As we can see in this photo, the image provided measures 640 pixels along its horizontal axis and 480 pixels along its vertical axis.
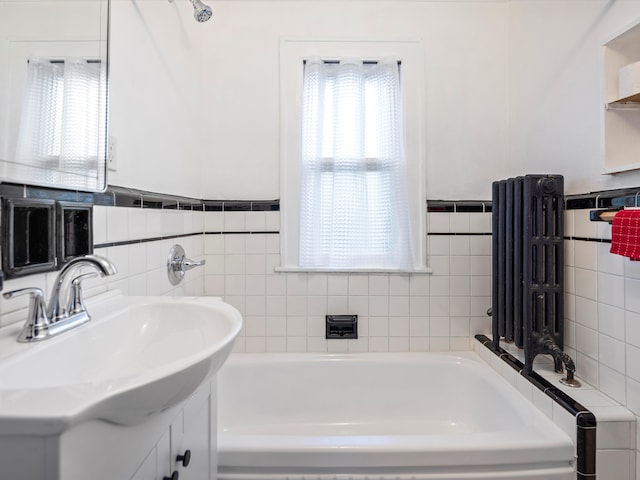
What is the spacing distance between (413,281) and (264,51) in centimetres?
153

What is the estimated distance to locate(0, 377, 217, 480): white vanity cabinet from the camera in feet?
1.41

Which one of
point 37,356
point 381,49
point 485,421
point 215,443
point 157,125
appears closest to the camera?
point 37,356

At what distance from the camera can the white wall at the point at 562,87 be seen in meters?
1.34

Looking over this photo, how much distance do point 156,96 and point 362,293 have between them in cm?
139

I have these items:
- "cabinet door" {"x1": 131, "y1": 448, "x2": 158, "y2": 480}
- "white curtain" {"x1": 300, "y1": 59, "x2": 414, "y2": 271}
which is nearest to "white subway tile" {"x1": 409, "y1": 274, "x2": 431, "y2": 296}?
"white curtain" {"x1": 300, "y1": 59, "x2": 414, "y2": 271}

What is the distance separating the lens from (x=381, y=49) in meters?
2.00

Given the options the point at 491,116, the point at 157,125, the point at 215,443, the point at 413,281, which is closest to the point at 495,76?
the point at 491,116

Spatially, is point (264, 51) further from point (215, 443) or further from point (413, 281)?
point (215, 443)

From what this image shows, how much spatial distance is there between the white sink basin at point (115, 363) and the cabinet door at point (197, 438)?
18 cm

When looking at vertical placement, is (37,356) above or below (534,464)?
above

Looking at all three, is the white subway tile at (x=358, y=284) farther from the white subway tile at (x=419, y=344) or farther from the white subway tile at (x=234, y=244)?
the white subway tile at (x=234, y=244)

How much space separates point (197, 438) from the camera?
1.00 meters

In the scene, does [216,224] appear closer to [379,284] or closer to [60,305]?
[379,284]

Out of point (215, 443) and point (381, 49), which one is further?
point (381, 49)
